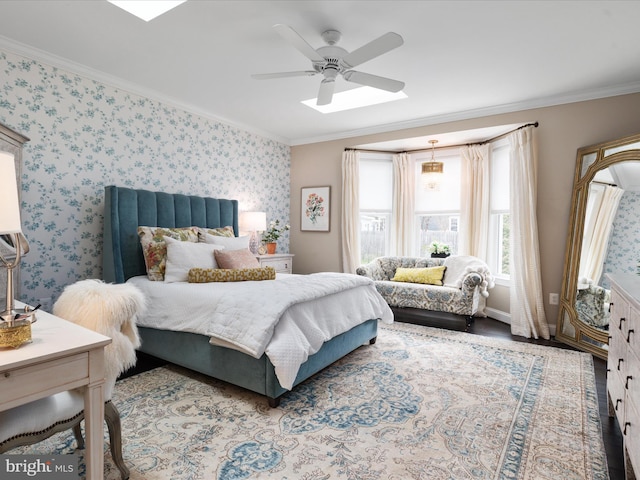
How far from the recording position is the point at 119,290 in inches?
64.6

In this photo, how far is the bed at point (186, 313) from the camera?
240cm

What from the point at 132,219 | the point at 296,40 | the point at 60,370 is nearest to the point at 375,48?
the point at 296,40

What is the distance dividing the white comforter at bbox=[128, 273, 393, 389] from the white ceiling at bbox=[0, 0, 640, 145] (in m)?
1.95

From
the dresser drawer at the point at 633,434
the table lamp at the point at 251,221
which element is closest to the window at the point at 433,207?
the table lamp at the point at 251,221

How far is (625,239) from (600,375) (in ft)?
4.13

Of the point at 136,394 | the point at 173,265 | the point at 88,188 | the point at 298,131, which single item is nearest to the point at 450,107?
the point at 298,131

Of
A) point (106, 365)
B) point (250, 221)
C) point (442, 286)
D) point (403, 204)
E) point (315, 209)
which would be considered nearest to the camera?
point (106, 365)

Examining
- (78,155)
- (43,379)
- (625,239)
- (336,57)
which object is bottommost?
(43,379)

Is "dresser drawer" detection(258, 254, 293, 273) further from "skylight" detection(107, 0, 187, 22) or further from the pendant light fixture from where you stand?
"skylight" detection(107, 0, 187, 22)

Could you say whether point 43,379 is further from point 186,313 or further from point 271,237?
point 271,237

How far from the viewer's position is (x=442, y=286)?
453cm

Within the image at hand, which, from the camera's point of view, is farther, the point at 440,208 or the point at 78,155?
the point at 440,208

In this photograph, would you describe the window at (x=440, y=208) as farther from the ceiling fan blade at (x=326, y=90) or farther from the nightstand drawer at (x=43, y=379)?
the nightstand drawer at (x=43, y=379)

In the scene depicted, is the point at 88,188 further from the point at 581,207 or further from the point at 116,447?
the point at 581,207
